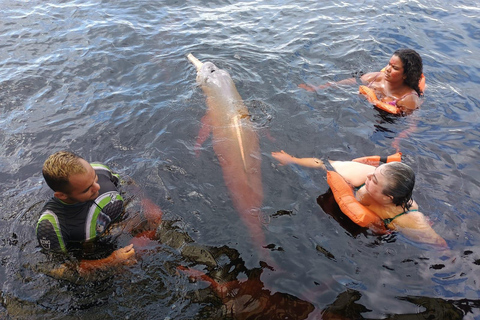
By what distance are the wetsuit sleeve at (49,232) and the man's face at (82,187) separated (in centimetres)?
25

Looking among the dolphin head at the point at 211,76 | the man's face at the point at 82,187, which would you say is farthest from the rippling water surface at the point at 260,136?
the man's face at the point at 82,187

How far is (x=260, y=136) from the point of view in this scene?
5793mm

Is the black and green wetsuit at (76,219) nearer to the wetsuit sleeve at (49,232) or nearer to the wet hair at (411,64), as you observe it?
the wetsuit sleeve at (49,232)

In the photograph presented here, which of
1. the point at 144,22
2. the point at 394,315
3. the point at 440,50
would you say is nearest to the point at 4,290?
the point at 394,315

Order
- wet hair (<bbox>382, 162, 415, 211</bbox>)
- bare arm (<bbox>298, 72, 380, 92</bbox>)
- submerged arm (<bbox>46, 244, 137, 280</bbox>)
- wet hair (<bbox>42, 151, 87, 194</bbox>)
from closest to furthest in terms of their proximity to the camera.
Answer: wet hair (<bbox>42, 151, 87, 194</bbox>) → submerged arm (<bbox>46, 244, 137, 280</bbox>) → wet hair (<bbox>382, 162, 415, 211</bbox>) → bare arm (<bbox>298, 72, 380, 92</bbox>)

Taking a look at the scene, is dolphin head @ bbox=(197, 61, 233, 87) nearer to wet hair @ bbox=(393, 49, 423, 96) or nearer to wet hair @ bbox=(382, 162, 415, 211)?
wet hair @ bbox=(393, 49, 423, 96)

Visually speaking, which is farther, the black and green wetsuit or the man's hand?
the man's hand

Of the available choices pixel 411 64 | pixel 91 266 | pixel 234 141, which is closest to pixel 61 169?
pixel 91 266

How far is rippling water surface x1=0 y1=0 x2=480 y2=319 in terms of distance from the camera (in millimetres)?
3646

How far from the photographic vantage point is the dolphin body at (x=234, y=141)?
4.62 metres

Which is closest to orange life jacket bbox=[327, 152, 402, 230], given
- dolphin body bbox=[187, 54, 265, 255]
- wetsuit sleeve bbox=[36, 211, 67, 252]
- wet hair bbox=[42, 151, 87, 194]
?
dolphin body bbox=[187, 54, 265, 255]

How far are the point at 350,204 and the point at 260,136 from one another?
2089mm

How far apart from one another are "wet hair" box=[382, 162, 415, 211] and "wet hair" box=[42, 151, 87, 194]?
3.67m

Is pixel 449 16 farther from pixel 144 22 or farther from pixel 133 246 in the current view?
pixel 133 246
